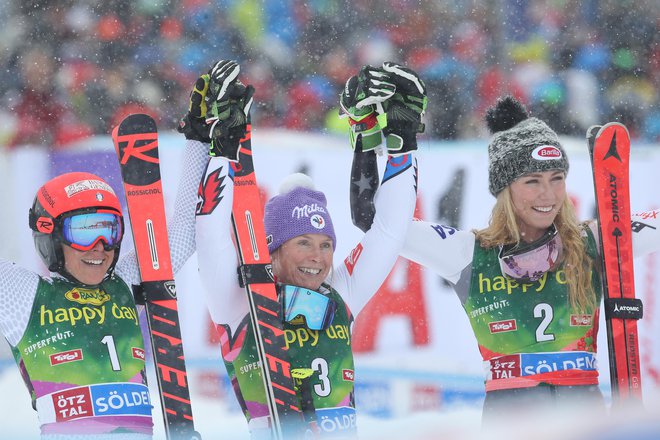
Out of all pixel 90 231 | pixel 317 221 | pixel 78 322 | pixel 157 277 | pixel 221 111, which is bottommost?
pixel 78 322

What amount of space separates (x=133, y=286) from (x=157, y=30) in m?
5.46

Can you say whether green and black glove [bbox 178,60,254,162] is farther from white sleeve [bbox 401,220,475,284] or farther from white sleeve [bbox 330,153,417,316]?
white sleeve [bbox 401,220,475,284]

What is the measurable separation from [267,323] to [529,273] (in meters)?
1.08

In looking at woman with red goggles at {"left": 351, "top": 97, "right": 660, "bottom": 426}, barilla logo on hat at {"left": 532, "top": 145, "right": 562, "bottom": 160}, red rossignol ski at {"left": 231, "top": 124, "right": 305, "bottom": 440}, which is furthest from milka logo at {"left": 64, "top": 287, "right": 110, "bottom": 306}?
barilla logo on hat at {"left": 532, "top": 145, "right": 562, "bottom": 160}

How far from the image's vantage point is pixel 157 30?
8.66 m

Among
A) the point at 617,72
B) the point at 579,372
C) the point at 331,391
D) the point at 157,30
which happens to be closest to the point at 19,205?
the point at 157,30

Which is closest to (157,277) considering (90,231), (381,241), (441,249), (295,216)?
(90,231)

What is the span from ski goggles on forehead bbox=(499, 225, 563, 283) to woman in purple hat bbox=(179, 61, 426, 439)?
46 cm

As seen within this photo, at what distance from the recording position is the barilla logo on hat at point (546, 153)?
3.86 m

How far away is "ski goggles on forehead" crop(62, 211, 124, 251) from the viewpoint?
3363 mm

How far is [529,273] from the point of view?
372 centimetres

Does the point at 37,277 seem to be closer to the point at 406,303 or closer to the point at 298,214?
the point at 298,214

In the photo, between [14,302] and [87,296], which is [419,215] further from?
[14,302]

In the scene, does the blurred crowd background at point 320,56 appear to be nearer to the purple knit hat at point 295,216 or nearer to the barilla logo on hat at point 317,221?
the purple knit hat at point 295,216
